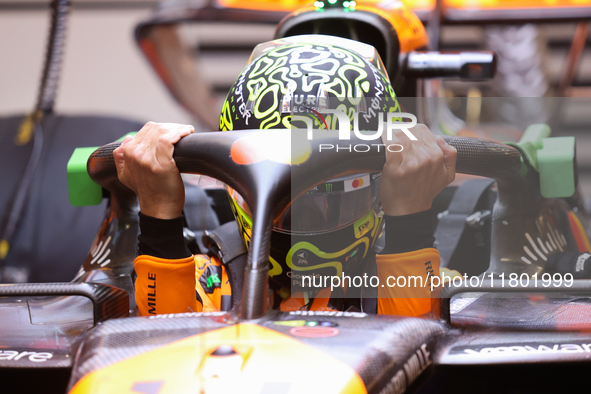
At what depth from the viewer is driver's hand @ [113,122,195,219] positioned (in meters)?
0.64

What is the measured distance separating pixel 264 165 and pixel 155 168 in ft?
0.51

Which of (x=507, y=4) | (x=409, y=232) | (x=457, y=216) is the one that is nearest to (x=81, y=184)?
(x=409, y=232)

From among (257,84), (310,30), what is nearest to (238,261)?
(257,84)

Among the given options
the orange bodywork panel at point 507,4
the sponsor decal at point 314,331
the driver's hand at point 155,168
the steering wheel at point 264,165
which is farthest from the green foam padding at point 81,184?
the orange bodywork panel at point 507,4

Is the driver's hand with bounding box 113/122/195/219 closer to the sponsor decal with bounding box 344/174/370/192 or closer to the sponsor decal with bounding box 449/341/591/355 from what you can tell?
the sponsor decal with bounding box 344/174/370/192

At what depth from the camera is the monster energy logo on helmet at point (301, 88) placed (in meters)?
0.70

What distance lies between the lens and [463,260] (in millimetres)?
1002

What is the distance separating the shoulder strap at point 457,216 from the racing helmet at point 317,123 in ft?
0.87

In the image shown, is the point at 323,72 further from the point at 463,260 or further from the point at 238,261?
the point at 463,260

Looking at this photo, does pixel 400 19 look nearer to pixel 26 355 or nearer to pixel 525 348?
pixel 525 348

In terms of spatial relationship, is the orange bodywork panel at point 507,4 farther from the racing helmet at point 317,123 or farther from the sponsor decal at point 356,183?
the sponsor decal at point 356,183

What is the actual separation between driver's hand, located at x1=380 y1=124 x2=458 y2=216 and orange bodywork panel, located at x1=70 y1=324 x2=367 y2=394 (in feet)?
0.83

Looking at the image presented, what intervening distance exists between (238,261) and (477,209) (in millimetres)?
525

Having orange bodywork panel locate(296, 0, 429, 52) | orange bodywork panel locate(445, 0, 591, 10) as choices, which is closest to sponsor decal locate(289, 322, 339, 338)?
orange bodywork panel locate(296, 0, 429, 52)
